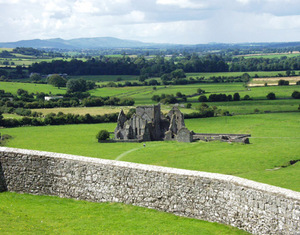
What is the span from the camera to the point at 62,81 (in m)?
146

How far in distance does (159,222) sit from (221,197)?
209cm

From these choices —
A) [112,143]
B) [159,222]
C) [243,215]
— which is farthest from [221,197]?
[112,143]

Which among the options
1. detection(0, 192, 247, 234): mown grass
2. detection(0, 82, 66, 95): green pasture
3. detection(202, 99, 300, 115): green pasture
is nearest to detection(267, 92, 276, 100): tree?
detection(202, 99, 300, 115): green pasture

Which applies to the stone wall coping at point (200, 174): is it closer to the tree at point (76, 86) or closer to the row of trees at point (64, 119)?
the row of trees at point (64, 119)

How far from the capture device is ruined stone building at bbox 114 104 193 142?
67.6 m

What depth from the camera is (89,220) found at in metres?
14.3

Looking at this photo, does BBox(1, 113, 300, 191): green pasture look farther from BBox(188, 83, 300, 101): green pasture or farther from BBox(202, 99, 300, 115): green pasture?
BBox(188, 83, 300, 101): green pasture

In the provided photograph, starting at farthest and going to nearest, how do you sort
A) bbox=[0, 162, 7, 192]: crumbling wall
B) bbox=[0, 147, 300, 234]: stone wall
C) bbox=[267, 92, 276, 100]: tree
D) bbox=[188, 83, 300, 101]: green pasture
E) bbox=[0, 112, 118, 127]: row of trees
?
1. bbox=[188, 83, 300, 101]: green pasture
2. bbox=[267, 92, 276, 100]: tree
3. bbox=[0, 112, 118, 127]: row of trees
4. bbox=[0, 162, 7, 192]: crumbling wall
5. bbox=[0, 147, 300, 234]: stone wall

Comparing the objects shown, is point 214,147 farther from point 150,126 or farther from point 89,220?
point 89,220

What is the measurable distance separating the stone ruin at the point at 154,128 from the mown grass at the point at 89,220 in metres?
48.1

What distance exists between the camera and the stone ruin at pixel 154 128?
6397 centimetres

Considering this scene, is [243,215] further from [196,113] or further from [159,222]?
[196,113]

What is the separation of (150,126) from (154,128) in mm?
1073

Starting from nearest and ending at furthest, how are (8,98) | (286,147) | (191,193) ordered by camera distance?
(191,193), (286,147), (8,98)
